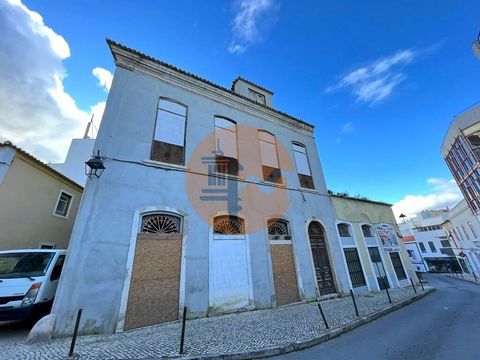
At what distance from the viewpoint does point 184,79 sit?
9.25 meters

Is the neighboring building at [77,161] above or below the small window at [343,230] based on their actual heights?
above

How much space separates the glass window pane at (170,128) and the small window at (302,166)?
6.53 m

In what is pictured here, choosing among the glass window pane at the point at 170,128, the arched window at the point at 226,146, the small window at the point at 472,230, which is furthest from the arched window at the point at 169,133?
Result: the small window at the point at 472,230

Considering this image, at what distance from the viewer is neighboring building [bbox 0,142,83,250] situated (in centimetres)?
812

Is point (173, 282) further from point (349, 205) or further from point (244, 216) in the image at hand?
point (349, 205)

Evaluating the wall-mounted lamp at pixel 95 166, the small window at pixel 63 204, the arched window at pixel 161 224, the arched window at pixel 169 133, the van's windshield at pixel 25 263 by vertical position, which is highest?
the arched window at pixel 169 133

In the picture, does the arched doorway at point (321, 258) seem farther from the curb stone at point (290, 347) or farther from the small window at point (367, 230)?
the small window at point (367, 230)

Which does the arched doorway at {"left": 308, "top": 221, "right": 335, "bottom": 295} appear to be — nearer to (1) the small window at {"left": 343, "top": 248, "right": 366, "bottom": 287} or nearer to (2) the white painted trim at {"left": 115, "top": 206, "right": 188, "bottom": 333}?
(1) the small window at {"left": 343, "top": 248, "right": 366, "bottom": 287}

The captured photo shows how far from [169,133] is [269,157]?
509 cm

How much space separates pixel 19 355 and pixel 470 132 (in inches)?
1475

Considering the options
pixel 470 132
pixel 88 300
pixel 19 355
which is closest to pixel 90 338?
pixel 88 300

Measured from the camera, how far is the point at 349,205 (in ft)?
40.1

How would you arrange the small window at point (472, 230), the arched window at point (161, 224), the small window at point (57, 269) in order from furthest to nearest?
the small window at point (472, 230) → the arched window at point (161, 224) → the small window at point (57, 269)

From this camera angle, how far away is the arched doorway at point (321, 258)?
923cm
